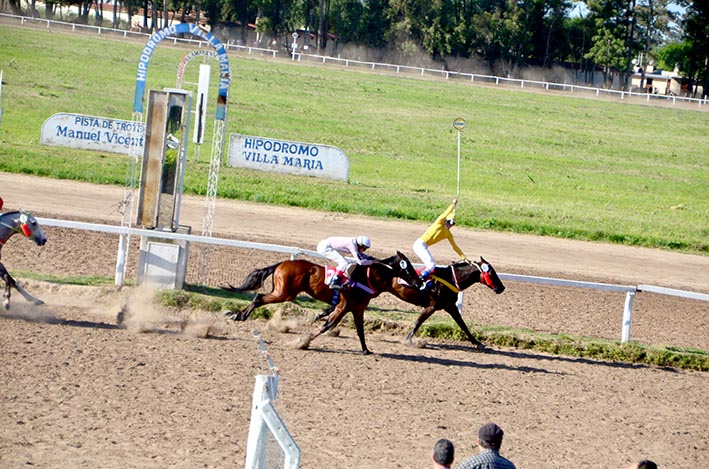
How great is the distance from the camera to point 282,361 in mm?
11922

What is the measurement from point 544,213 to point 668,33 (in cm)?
7055

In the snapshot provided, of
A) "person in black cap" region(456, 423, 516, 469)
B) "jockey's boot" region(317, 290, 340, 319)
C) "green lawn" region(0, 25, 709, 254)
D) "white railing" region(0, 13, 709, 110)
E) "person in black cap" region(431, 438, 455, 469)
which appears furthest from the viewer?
"white railing" region(0, 13, 709, 110)

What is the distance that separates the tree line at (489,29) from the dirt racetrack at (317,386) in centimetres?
6040

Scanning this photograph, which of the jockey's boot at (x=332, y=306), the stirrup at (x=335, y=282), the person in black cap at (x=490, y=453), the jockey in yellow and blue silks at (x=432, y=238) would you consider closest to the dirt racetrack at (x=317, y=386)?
the jockey's boot at (x=332, y=306)

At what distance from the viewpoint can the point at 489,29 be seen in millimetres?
75000

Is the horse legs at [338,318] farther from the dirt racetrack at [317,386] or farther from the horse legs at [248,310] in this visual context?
the horse legs at [248,310]

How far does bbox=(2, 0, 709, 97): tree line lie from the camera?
246ft

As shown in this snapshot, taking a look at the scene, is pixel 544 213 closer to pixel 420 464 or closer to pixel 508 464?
pixel 420 464

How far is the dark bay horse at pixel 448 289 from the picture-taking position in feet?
44.8

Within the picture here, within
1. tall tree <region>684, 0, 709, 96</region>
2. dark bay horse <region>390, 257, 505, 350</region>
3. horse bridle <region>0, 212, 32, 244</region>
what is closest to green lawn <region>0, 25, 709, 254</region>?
dark bay horse <region>390, 257, 505, 350</region>

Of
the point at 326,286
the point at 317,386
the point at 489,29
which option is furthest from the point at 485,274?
the point at 489,29

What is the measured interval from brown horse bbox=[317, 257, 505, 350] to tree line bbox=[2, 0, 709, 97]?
6246cm

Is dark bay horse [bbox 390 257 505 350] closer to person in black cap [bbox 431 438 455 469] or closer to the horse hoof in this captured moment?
the horse hoof

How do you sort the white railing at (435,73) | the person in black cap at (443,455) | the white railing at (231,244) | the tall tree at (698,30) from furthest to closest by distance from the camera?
the tall tree at (698,30)
the white railing at (435,73)
the white railing at (231,244)
the person in black cap at (443,455)
